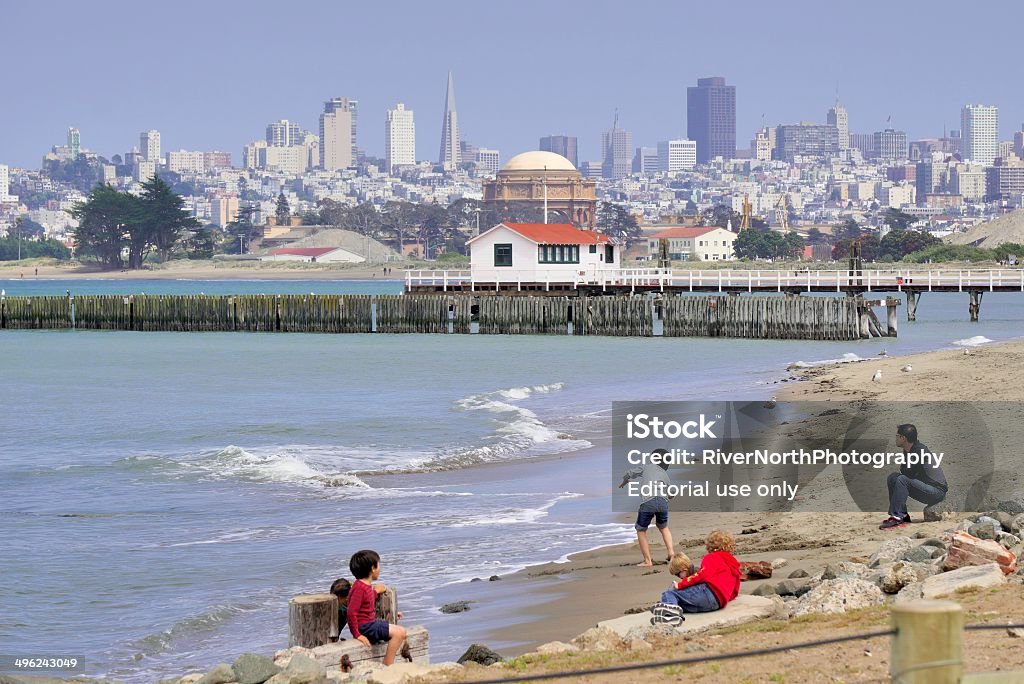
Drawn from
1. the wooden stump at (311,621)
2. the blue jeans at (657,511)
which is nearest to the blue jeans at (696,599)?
the wooden stump at (311,621)

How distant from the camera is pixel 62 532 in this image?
19312 mm

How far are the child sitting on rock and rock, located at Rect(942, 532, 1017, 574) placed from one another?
5.68 feet

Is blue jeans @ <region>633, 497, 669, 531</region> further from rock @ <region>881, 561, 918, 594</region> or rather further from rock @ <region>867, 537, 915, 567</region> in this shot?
rock @ <region>881, 561, 918, 594</region>

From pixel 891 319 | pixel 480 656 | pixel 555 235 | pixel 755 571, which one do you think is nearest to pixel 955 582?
pixel 755 571

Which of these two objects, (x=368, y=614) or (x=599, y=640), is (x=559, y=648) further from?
(x=368, y=614)

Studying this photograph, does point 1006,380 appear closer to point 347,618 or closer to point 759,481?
point 759,481

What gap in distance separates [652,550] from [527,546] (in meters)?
1.61

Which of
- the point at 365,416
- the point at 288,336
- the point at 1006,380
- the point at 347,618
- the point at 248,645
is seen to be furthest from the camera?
the point at 288,336

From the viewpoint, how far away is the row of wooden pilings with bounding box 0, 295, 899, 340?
59.4m

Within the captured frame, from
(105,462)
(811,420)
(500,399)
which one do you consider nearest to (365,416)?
(500,399)

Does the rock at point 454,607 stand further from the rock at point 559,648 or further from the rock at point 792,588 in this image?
the rock at point 559,648

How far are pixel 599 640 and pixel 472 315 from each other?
A: 5475 centimetres

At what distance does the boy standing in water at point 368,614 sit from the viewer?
1106 cm

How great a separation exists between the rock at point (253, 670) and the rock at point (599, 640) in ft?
6.86
